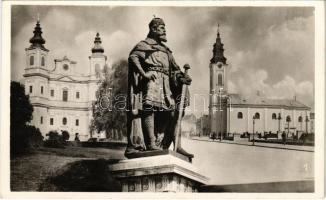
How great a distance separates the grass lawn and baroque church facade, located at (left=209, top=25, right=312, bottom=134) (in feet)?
5.01

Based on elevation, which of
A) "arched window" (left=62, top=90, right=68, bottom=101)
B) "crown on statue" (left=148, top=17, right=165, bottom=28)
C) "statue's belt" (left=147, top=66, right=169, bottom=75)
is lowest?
"arched window" (left=62, top=90, right=68, bottom=101)

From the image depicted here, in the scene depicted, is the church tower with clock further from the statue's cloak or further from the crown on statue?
the crown on statue

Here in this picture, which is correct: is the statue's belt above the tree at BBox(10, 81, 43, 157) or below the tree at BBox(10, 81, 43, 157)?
above

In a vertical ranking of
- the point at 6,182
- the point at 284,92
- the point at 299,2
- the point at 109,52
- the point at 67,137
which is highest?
the point at 299,2

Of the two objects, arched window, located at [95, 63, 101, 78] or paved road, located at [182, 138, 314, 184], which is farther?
arched window, located at [95, 63, 101, 78]

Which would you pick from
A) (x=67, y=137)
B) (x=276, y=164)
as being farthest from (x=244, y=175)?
(x=67, y=137)

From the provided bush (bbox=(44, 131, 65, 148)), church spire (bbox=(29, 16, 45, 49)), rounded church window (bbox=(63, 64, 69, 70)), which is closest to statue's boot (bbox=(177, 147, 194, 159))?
bush (bbox=(44, 131, 65, 148))

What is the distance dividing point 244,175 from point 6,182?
3357 millimetres

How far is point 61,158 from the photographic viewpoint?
8.58 metres

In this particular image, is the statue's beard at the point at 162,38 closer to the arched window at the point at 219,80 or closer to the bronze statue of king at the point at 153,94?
the bronze statue of king at the point at 153,94

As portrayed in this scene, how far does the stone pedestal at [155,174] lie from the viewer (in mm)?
8180

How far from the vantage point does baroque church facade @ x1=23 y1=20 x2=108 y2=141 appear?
28.1ft

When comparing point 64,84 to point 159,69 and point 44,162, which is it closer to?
point 44,162

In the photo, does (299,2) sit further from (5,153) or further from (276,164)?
(5,153)
